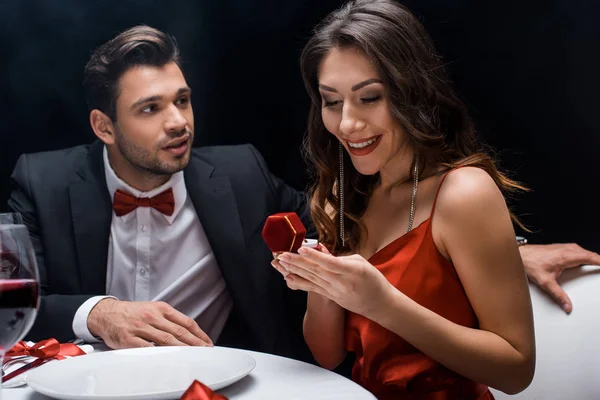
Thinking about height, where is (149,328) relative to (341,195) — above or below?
below

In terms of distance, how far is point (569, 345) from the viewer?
6.15 ft

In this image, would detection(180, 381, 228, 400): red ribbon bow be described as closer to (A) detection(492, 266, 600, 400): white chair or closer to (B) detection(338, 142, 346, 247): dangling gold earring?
(B) detection(338, 142, 346, 247): dangling gold earring

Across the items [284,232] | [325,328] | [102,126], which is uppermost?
[102,126]

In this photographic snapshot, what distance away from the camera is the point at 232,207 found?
2697 mm

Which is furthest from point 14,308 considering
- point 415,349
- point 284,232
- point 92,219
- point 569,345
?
point 92,219

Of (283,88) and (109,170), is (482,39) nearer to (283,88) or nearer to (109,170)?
(283,88)

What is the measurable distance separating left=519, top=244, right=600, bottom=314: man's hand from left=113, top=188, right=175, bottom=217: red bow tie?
1.23 m

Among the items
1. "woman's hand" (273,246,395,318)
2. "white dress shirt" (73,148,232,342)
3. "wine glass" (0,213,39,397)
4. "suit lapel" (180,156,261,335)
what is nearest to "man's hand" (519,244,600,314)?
"woman's hand" (273,246,395,318)

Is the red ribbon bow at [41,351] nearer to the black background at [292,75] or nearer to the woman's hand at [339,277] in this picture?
the woman's hand at [339,277]

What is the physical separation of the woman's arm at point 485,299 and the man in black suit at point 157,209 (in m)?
1.05

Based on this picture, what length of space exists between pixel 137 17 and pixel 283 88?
0.56 meters

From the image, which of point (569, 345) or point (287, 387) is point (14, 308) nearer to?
point (287, 387)

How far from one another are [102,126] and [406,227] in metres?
1.23

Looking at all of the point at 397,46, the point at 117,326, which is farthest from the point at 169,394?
the point at 397,46
